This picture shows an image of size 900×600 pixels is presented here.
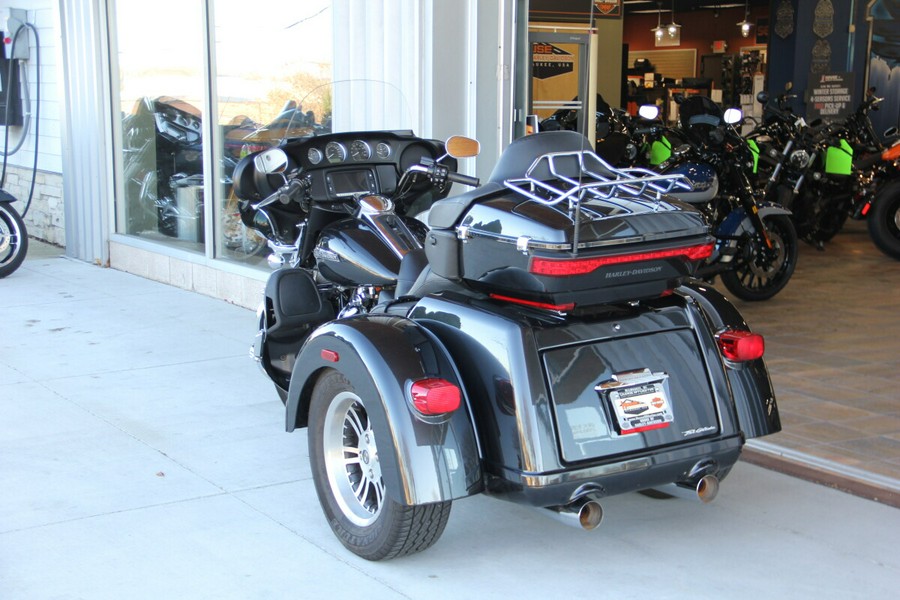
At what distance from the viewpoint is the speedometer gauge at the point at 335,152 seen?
4.73 meters

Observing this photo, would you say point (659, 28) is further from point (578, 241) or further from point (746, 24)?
point (578, 241)

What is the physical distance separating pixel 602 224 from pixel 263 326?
6.72 ft

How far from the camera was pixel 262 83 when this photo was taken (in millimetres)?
7906

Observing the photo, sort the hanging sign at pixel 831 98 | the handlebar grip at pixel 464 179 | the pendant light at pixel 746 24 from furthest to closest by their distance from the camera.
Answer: the pendant light at pixel 746 24 → the hanging sign at pixel 831 98 → the handlebar grip at pixel 464 179

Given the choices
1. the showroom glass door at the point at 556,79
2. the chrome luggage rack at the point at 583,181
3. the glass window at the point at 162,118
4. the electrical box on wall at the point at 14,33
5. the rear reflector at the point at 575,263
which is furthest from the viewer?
the electrical box on wall at the point at 14,33

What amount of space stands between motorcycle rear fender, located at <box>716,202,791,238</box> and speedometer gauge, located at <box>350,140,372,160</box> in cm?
389

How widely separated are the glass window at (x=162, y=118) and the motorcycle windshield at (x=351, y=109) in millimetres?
1589

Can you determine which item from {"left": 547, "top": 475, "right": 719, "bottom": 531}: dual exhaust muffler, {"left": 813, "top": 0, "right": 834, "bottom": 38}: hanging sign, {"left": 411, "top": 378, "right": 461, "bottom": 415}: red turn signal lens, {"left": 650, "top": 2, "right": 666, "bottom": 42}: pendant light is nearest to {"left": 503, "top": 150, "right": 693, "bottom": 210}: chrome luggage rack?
{"left": 411, "top": 378, "right": 461, "bottom": 415}: red turn signal lens

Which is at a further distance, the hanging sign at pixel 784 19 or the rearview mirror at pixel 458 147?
the hanging sign at pixel 784 19

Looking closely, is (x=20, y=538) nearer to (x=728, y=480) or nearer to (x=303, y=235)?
(x=303, y=235)

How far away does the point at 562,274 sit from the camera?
3176 millimetres

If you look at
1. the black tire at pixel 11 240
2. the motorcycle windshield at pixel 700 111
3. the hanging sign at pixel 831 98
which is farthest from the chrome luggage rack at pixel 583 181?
the hanging sign at pixel 831 98

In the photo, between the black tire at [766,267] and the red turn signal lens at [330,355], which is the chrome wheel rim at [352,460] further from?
the black tire at [766,267]

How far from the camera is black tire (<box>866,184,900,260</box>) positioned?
1048 cm
